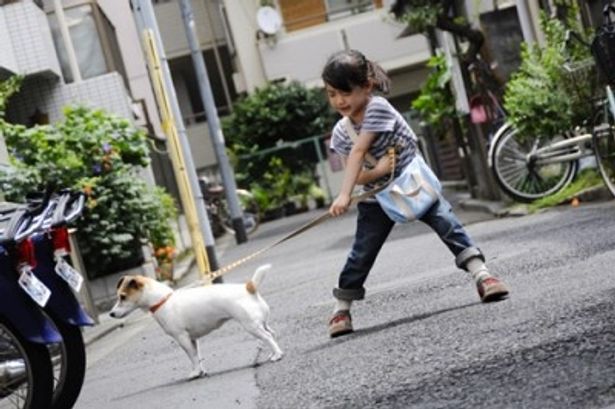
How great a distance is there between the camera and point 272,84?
38.1 meters

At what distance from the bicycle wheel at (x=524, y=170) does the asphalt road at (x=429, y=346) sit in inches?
93.6

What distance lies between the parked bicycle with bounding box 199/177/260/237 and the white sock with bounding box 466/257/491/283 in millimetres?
20427

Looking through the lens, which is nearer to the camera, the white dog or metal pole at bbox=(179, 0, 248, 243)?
the white dog

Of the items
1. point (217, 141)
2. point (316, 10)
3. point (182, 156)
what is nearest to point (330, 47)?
point (316, 10)

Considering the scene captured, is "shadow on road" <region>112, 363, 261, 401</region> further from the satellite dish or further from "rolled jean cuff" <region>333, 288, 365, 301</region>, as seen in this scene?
the satellite dish

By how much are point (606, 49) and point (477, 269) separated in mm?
4041

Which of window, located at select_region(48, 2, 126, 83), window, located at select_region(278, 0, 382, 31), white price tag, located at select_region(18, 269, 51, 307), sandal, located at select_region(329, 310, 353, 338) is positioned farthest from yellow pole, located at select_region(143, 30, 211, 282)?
window, located at select_region(278, 0, 382, 31)

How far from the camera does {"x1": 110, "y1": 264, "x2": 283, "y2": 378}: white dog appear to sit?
22.1 feet

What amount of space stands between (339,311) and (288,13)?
3332cm

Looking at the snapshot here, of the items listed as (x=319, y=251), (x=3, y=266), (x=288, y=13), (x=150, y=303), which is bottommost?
(x=319, y=251)

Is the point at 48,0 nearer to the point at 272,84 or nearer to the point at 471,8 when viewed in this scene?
the point at 471,8

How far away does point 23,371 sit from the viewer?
5559 millimetres

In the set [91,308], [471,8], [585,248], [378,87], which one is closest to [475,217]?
[471,8]

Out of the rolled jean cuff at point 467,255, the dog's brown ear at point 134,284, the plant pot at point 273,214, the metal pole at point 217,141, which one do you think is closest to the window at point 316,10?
the plant pot at point 273,214
